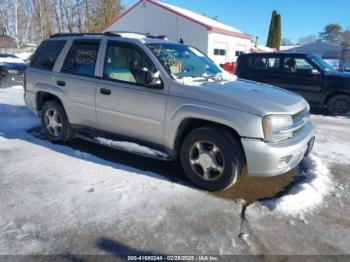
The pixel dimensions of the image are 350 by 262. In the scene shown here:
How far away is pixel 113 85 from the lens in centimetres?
448

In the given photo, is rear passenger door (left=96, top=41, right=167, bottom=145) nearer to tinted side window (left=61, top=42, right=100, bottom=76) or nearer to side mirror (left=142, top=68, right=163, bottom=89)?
side mirror (left=142, top=68, right=163, bottom=89)

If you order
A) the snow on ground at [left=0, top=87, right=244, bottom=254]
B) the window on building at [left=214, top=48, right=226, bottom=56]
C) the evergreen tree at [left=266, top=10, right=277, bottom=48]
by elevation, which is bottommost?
the snow on ground at [left=0, top=87, right=244, bottom=254]

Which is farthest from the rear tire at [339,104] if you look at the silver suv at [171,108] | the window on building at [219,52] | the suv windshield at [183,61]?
the window on building at [219,52]

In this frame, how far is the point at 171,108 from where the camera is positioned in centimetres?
398

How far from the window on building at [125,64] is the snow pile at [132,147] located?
871 mm

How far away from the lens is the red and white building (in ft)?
68.1

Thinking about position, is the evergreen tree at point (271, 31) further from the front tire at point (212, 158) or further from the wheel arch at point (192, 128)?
the front tire at point (212, 158)

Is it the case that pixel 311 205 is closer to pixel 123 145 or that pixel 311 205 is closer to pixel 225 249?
pixel 225 249

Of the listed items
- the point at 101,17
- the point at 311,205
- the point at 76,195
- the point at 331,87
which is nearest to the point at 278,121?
the point at 311,205

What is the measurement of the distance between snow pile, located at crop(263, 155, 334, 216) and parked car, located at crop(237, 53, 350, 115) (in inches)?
190

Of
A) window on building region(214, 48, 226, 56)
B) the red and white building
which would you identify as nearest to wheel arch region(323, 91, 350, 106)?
the red and white building

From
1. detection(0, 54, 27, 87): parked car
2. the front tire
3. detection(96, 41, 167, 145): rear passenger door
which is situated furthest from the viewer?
detection(0, 54, 27, 87): parked car

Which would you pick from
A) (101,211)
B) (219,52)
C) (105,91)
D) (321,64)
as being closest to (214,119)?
(101,211)

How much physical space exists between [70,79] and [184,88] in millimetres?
2077
